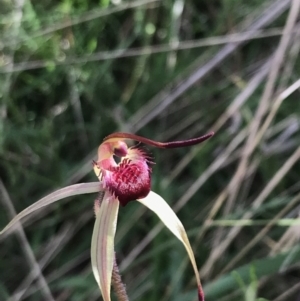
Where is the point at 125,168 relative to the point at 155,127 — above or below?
below

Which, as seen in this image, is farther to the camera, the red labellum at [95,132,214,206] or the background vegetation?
the background vegetation

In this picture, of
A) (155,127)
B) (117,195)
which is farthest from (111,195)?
(155,127)

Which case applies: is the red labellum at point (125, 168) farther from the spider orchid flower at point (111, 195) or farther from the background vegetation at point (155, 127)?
the background vegetation at point (155, 127)

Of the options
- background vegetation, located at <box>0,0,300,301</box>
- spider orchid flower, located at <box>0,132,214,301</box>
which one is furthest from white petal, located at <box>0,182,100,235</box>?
background vegetation, located at <box>0,0,300,301</box>

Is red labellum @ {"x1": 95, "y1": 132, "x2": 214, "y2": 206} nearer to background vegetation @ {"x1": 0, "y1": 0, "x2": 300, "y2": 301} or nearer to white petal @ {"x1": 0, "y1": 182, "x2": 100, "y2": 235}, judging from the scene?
white petal @ {"x1": 0, "y1": 182, "x2": 100, "y2": 235}

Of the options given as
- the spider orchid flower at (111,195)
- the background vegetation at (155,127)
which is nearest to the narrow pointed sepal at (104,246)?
the spider orchid flower at (111,195)

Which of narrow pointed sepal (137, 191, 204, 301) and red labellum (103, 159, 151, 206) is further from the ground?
red labellum (103, 159, 151, 206)

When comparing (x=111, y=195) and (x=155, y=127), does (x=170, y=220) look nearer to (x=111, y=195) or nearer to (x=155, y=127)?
(x=111, y=195)

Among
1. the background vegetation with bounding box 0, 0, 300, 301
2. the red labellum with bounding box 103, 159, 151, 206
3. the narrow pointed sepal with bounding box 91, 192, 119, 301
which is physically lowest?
A: the narrow pointed sepal with bounding box 91, 192, 119, 301
